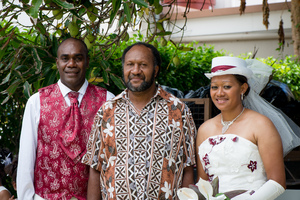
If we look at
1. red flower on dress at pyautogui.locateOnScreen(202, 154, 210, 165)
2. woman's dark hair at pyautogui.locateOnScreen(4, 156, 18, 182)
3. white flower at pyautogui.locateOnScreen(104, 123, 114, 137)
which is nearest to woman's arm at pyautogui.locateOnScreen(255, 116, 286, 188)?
red flower on dress at pyautogui.locateOnScreen(202, 154, 210, 165)

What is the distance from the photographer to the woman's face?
8.98ft

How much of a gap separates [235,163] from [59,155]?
3.94 feet

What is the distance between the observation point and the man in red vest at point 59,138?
286 centimetres

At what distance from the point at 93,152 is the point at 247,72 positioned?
1.18m

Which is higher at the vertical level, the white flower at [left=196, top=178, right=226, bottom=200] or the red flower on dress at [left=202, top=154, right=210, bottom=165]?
the white flower at [left=196, top=178, right=226, bottom=200]

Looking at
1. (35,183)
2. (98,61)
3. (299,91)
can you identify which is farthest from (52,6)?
(299,91)

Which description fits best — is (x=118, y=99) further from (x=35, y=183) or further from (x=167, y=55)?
(x=167, y=55)

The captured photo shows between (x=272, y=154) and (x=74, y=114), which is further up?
(x=74, y=114)

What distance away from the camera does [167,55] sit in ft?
16.9

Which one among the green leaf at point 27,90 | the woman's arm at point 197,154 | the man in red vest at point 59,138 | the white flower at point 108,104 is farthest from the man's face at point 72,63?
the woman's arm at point 197,154

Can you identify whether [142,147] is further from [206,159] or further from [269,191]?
[269,191]

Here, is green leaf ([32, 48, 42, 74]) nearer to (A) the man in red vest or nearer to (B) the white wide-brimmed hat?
(A) the man in red vest

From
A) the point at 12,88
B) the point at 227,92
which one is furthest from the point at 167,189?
the point at 12,88

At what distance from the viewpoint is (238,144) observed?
263 cm
